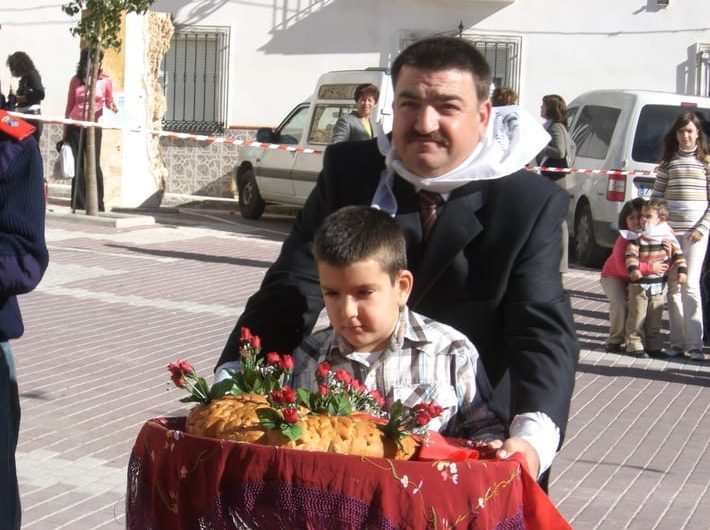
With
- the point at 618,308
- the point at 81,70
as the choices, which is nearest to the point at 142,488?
the point at 618,308

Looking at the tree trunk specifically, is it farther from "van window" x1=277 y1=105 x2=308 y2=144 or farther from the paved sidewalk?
"van window" x1=277 y1=105 x2=308 y2=144

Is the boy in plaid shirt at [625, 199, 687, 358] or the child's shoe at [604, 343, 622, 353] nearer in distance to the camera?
the boy in plaid shirt at [625, 199, 687, 358]

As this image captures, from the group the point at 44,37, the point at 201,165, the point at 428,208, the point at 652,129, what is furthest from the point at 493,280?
the point at 201,165

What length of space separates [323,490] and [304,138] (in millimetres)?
15660

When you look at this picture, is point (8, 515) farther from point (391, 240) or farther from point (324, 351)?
point (391, 240)

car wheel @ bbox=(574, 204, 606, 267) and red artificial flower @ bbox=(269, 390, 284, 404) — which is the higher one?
red artificial flower @ bbox=(269, 390, 284, 404)

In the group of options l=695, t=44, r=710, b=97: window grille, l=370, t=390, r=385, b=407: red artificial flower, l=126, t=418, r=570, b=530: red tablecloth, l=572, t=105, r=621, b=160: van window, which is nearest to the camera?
l=126, t=418, r=570, b=530: red tablecloth

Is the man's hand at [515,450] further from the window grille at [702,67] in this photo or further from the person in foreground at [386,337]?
the window grille at [702,67]

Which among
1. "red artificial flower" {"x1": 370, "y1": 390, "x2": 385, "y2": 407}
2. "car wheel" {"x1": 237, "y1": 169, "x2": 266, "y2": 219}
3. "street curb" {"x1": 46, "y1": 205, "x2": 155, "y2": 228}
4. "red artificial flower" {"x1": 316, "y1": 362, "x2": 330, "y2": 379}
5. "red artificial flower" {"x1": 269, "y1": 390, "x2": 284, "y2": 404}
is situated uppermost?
"red artificial flower" {"x1": 316, "y1": 362, "x2": 330, "y2": 379}

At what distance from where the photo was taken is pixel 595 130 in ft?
51.9

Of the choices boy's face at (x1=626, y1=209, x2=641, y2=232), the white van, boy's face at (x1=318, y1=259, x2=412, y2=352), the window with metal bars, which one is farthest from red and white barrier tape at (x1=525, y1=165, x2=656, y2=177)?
boy's face at (x1=318, y1=259, x2=412, y2=352)

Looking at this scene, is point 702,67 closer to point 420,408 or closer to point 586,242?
point 586,242

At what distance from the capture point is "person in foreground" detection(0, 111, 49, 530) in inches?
147

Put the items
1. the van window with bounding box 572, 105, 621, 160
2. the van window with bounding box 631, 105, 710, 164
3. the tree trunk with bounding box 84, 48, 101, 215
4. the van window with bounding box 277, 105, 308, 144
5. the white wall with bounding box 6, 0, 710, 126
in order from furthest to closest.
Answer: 1. the white wall with bounding box 6, 0, 710, 126
2. the van window with bounding box 277, 105, 308, 144
3. the tree trunk with bounding box 84, 48, 101, 215
4. the van window with bounding box 572, 105, 621, 160
5. the van window with bounding box 631, 105, 710, 164
